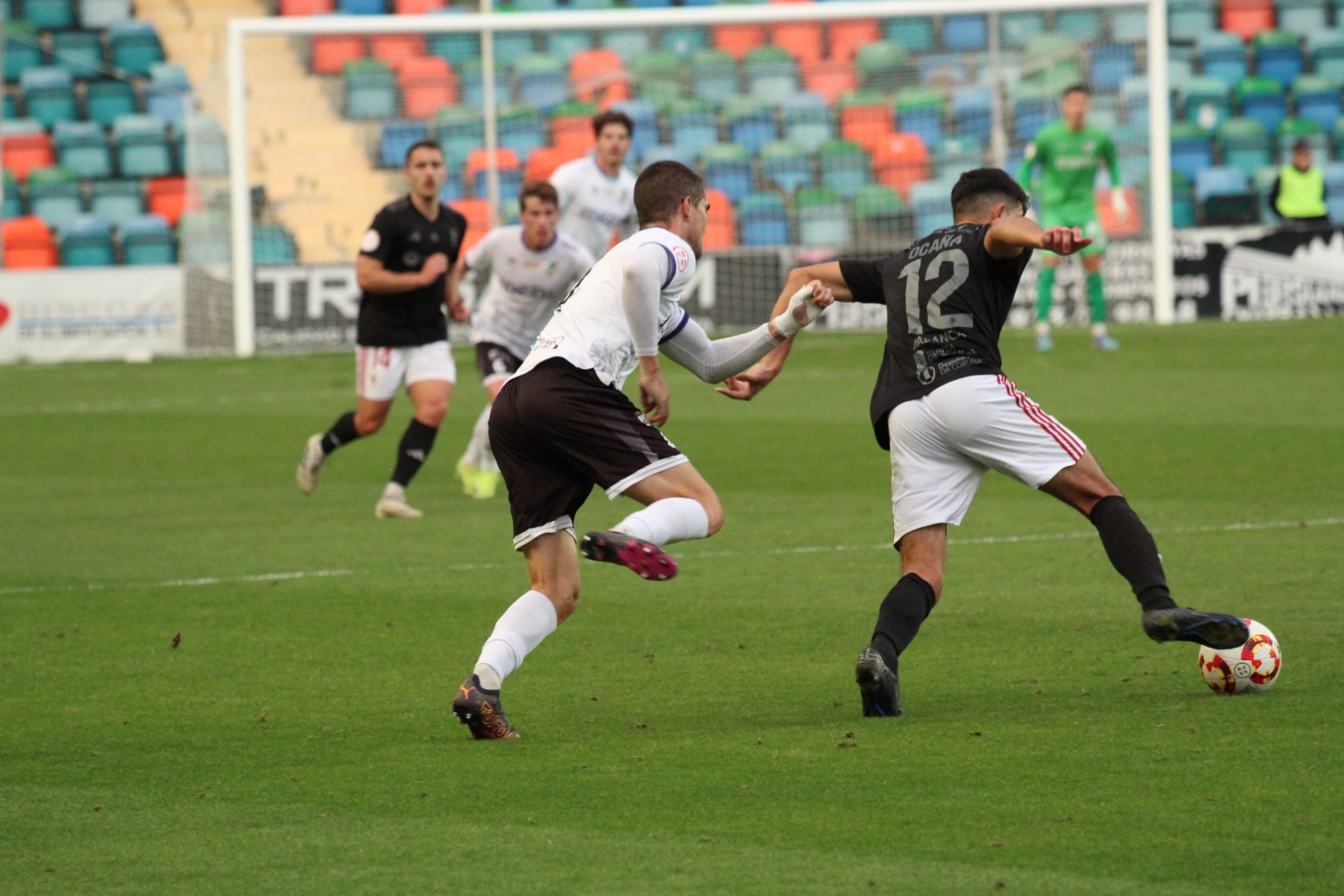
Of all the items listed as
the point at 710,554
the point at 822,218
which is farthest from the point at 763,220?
the point at 710,554

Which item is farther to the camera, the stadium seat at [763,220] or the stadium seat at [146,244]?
the stadium seat at [146,244]

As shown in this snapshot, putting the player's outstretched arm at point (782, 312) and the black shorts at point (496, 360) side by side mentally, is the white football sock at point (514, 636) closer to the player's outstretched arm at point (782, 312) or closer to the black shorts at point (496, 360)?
the player's outstretched arm at point (782, 312)

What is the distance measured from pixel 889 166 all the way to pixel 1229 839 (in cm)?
1922

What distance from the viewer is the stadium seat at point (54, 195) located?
2531 centimetres

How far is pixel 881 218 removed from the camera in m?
22.5

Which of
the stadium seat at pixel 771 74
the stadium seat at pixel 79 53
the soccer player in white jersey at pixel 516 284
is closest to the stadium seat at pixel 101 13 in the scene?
the stadium seat at pixel 79 53

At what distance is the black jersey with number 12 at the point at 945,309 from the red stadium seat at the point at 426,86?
1807cm

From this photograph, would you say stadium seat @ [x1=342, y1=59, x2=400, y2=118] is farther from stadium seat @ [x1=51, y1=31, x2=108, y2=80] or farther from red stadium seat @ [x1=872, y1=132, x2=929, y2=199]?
stadium seat @ [x1=51, y1=31, x2=108, y2=80]

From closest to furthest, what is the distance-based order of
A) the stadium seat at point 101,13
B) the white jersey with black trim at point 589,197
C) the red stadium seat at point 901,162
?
the white jersey with black trim at point 589,197, the red stadium seat at point 901,162, the stadium seat at point 101,13

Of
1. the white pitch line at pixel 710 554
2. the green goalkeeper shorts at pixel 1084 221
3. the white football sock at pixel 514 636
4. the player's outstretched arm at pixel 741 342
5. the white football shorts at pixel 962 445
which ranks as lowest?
the white pitch line at pixel 710 554

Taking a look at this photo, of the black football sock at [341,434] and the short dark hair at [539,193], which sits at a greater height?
the short dark hair at [539,193]

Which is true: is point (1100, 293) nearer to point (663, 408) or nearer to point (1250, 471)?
point (1250, 471)

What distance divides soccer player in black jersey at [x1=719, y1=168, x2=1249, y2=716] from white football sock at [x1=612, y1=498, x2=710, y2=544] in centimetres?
64

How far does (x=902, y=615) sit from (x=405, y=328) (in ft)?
19.2
